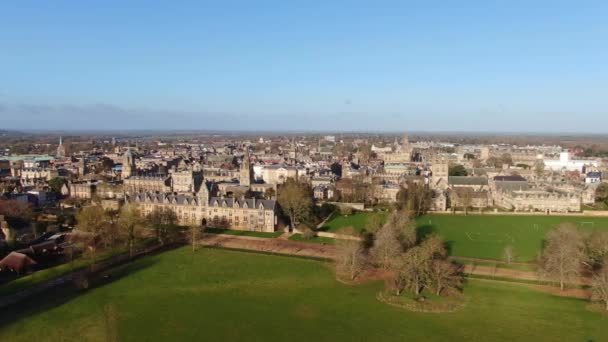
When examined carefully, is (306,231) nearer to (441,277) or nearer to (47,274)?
(441,277)

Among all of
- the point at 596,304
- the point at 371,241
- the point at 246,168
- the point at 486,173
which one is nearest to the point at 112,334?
the point at 371,241

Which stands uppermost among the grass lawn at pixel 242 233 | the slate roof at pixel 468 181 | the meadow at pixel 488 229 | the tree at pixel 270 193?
the slate roof at pixel 468 181

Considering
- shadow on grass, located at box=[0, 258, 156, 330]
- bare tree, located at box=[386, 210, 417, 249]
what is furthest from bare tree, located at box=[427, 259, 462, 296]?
shadow on grass, located at box=[0, 258, 156, 330]

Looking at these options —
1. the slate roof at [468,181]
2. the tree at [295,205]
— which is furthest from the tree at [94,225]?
the slate roof at [468,181]

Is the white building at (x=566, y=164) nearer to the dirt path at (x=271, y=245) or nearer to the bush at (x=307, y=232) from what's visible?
the bush at (x=307, y=232)

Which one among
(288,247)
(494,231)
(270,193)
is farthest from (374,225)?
(270,193)

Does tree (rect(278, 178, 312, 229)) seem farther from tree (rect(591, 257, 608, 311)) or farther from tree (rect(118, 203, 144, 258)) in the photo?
tree (rect(591, 257, 608, 311))
